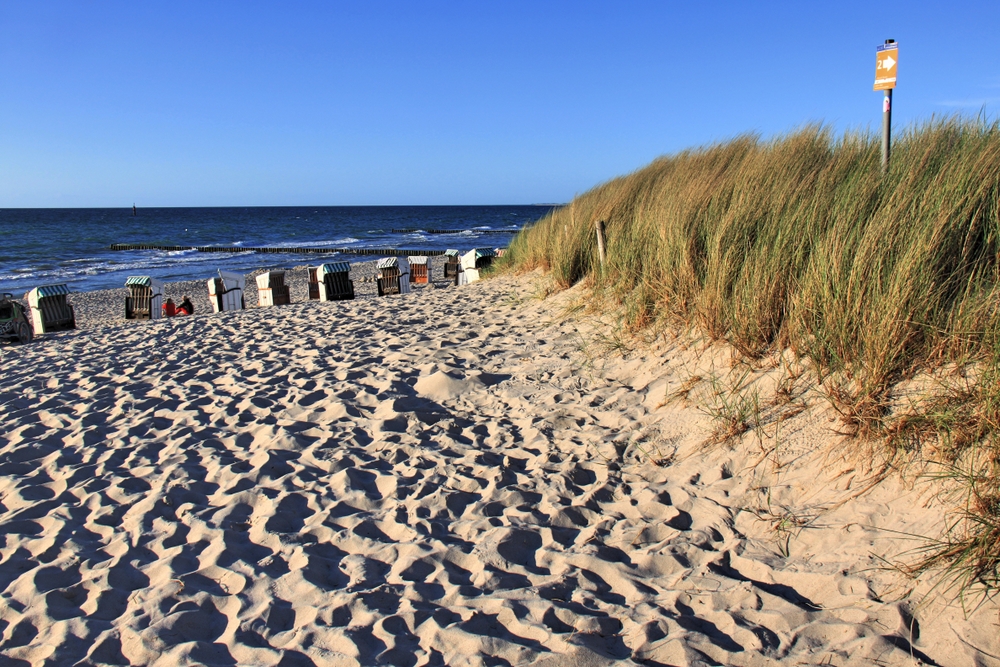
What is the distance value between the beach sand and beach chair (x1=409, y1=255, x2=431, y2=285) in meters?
9.37

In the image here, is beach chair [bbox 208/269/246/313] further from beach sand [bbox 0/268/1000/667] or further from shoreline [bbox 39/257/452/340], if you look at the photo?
beach sand [bbox 0/268/1000/667]

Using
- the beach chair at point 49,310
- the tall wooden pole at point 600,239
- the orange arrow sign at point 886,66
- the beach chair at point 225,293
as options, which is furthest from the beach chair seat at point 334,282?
the orange arrow sign at point 886,66

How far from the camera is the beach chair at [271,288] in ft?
41.0

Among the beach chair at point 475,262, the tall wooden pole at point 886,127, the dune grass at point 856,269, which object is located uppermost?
the tall wooden pole at point 886,127

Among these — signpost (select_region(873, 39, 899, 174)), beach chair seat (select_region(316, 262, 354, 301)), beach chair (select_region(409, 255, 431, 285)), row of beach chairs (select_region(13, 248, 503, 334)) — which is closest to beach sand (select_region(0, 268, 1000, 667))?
signpost (select_region(873, 39, 899, 174))

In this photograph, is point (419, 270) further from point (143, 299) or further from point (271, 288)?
point (143, 299)

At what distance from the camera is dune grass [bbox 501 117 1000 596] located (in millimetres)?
2727

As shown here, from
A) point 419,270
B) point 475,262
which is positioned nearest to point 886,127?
point 475,262

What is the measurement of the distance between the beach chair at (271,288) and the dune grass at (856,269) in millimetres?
8306

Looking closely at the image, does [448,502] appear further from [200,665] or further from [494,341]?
[494,341]

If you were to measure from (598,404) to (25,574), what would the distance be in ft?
9.77

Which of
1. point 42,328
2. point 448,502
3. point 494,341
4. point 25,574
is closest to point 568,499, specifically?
point 448,502

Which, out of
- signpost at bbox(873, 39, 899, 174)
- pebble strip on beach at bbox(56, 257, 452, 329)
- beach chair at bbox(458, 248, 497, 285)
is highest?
signpost at bbox(873, 39, 899, 174)

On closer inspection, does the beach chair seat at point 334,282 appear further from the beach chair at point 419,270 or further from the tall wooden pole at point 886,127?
the tall wooden pole at point 886,127
